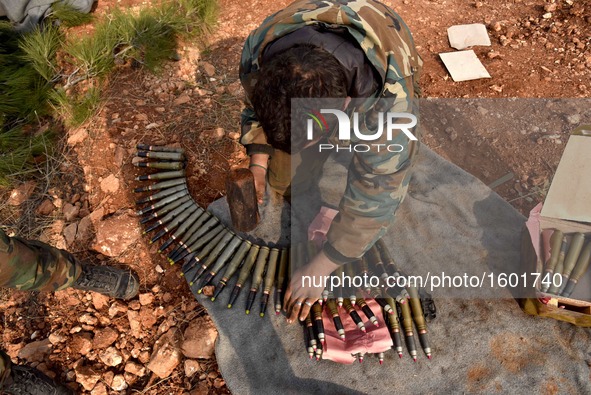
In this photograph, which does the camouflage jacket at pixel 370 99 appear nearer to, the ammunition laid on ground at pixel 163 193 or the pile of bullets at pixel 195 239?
the pile of bullets at pixel 195 239

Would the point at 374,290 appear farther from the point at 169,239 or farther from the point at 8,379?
the point at 8,379

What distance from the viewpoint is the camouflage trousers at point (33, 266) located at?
3.36 m

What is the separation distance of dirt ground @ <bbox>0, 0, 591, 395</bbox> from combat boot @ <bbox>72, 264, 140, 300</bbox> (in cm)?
17

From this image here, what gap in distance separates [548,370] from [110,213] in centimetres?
454

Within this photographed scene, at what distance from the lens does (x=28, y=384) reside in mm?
3641

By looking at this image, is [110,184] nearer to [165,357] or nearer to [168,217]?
[168,217]

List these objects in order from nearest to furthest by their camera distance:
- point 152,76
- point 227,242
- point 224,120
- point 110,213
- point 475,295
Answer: point 475,295, point 227,242, point 110,213, point 224,120, point 152,76

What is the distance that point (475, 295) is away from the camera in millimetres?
4184

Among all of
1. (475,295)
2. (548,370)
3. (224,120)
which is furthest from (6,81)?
(548,370)

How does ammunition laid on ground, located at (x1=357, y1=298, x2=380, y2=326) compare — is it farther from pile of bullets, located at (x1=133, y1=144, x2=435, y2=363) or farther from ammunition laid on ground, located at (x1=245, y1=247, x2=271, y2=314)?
ammunition laid on ground, located at (x1=245, y1=247, x2=271, y2=314)

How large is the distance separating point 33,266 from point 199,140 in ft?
7.92

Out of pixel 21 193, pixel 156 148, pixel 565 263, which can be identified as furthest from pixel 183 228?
pixel 565 263

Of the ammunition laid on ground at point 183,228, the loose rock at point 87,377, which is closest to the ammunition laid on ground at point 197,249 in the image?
the ammunition laid on ground at point 183,228

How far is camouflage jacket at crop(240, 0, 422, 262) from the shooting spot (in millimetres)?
2969
